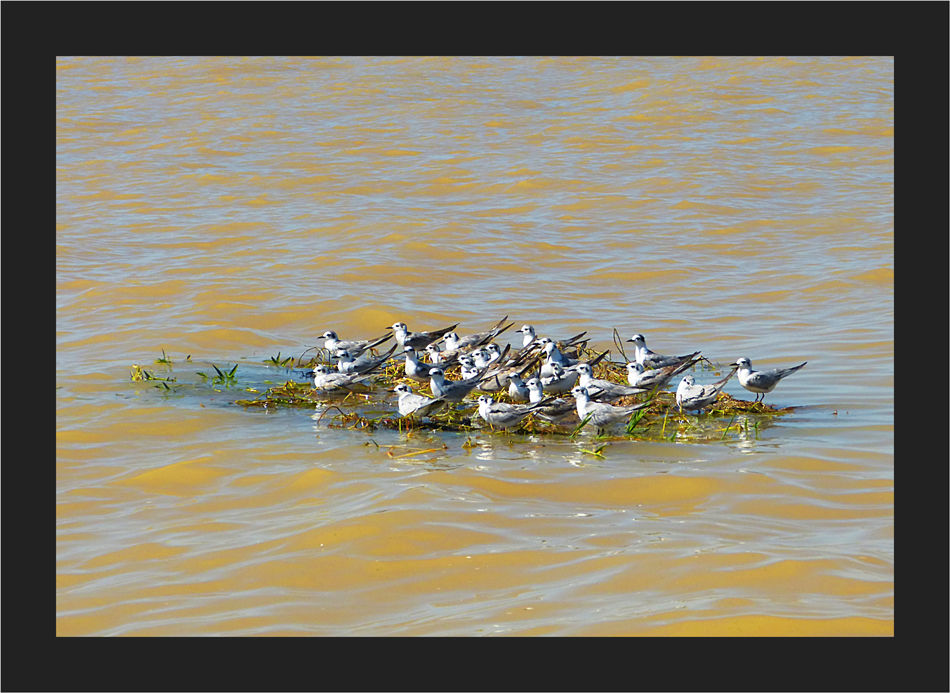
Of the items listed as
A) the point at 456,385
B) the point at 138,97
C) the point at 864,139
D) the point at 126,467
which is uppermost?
the point at 138,97

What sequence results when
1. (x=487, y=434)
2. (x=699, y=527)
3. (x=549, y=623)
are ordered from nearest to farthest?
1. (x=549, y=623)
2. (x=699, y=527)
3. (x=487, y=434)

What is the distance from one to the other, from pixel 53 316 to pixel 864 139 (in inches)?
781

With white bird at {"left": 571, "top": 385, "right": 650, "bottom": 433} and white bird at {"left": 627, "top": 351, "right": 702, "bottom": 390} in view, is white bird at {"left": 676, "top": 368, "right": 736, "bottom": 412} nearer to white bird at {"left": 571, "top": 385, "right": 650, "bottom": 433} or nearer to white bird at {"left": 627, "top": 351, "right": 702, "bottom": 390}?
white bird at {"left": 627, "top": 351, "right": 702, "bottom": 390}

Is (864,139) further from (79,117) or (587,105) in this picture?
(79,117)

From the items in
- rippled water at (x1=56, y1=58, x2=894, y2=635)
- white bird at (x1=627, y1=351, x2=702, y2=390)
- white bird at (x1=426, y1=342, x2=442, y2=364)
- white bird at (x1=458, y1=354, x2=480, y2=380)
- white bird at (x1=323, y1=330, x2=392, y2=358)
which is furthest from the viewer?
white bird at (x1=323, y1=330, x2=392, y2=358)

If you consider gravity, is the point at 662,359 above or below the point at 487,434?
above

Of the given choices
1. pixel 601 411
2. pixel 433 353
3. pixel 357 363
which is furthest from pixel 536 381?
pixel 357 363

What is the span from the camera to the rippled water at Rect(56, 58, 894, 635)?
595cm

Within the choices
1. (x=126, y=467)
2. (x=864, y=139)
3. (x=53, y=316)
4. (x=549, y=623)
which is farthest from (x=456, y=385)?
(x=864, y=139)

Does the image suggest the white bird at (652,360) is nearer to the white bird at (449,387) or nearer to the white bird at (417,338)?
the white bird at (449,387)

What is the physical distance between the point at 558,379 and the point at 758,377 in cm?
183

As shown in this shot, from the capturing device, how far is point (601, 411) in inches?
337

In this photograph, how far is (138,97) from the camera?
92.8 feet

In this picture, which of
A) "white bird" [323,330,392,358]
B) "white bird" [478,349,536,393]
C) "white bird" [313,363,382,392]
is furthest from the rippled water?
"white bird" [478,349,536,393]
